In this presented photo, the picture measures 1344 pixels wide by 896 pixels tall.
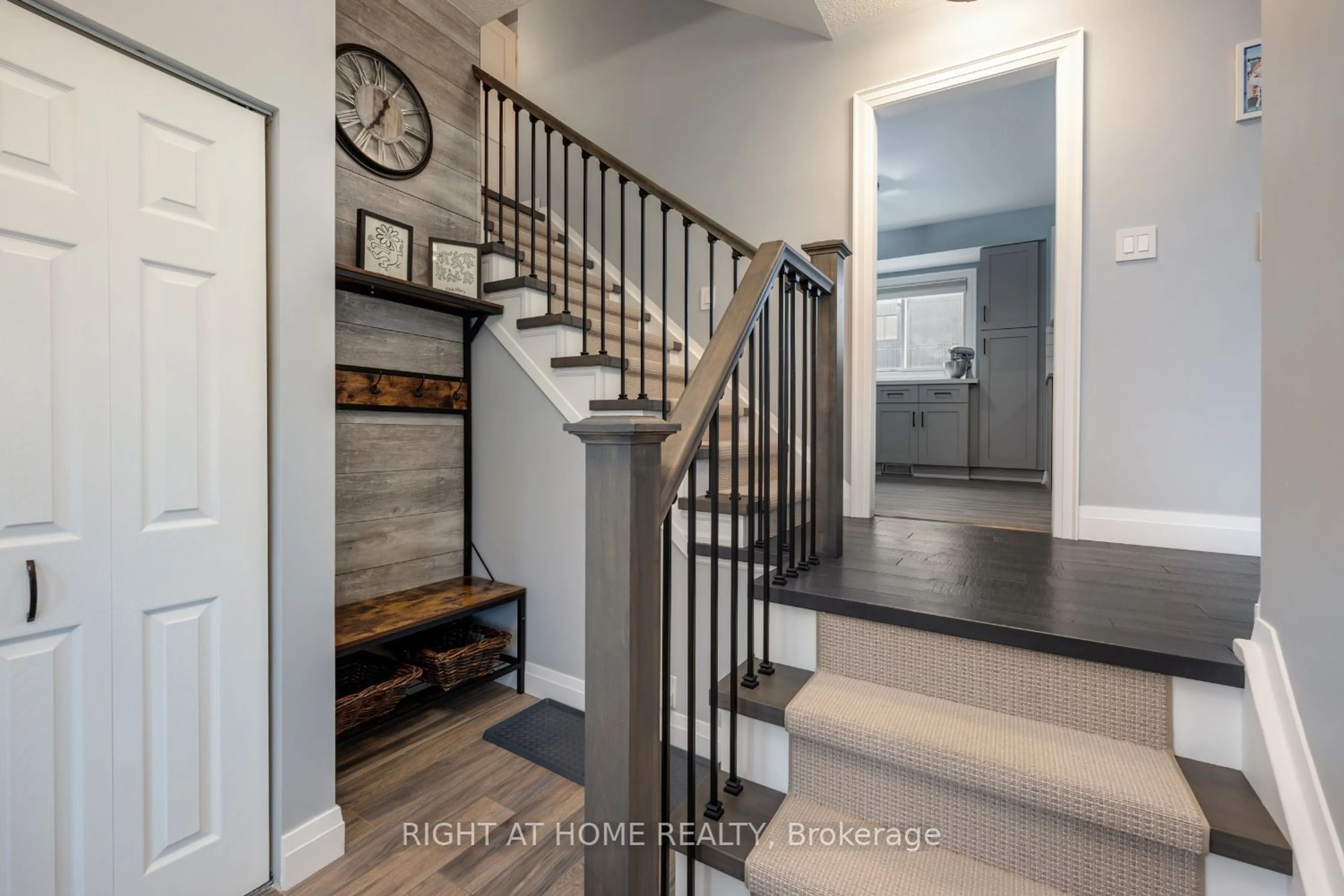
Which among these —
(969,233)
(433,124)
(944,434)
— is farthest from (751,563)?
(969,233)

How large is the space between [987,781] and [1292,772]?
0.43m

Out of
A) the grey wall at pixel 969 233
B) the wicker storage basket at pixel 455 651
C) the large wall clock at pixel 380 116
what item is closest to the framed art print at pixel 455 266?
the large wall clock at pixel 380 116

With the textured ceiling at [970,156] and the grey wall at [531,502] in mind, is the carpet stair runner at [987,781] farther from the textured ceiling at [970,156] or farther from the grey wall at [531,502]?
the textured ceiling at [970,156]

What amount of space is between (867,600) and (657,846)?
2.49ft

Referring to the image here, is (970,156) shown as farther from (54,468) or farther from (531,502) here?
(54,468)

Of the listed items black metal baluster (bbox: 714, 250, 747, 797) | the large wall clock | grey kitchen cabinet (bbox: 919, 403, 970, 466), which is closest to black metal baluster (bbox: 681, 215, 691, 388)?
the large wall clock

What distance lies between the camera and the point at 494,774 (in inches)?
80.7

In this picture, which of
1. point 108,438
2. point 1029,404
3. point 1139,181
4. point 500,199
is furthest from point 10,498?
point 1029,404

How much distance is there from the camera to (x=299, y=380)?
1.59 m

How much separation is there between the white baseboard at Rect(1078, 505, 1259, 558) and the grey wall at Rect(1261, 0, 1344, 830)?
144 centimetres

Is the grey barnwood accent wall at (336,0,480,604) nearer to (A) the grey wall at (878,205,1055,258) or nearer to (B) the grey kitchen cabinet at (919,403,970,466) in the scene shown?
(A) the grey wall at (878,205,1055,258)

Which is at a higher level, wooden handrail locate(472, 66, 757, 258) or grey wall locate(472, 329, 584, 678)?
wooden handrail locate(472, 66, 757, 258)

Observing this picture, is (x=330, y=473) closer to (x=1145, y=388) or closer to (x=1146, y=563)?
(x=1146, y=563)

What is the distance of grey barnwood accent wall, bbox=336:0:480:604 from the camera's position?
7.79 ft
